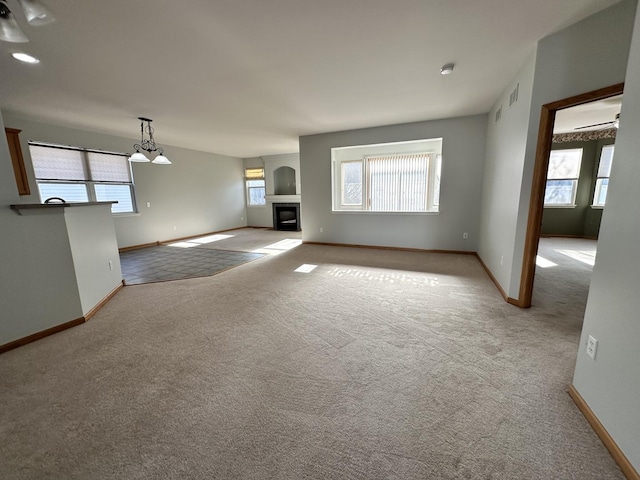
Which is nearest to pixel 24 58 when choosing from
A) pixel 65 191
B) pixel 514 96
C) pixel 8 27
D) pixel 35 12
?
pixel 8 27

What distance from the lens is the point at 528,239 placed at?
8.59 ft

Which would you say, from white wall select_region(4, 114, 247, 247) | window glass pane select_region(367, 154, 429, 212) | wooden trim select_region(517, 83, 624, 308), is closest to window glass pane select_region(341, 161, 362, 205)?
window glass pane select_region(367, 154, 429, 212)

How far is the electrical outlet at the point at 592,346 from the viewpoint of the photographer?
4.51 ft

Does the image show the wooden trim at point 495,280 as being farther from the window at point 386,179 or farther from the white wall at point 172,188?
the white wall at point 172,188

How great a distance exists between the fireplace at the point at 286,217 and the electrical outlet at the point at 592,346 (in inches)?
302

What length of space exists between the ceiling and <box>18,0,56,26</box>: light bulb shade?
0.44 m

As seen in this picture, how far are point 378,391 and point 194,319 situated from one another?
197 centimetres

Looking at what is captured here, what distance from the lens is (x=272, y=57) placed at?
247 centimetres

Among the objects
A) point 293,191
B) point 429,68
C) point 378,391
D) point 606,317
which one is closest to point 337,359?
point 378,391

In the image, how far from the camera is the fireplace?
8.69 m

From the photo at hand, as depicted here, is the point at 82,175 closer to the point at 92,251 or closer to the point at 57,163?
the point at 57,163

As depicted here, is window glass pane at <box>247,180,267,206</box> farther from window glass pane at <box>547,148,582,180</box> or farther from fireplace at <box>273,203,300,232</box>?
window glass pane at <box>547,148,582,180</box>

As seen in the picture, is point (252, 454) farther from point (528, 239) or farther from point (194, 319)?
point (528, 239)

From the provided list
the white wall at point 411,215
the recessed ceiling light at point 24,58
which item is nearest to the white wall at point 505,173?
the white wall at point 411,215
